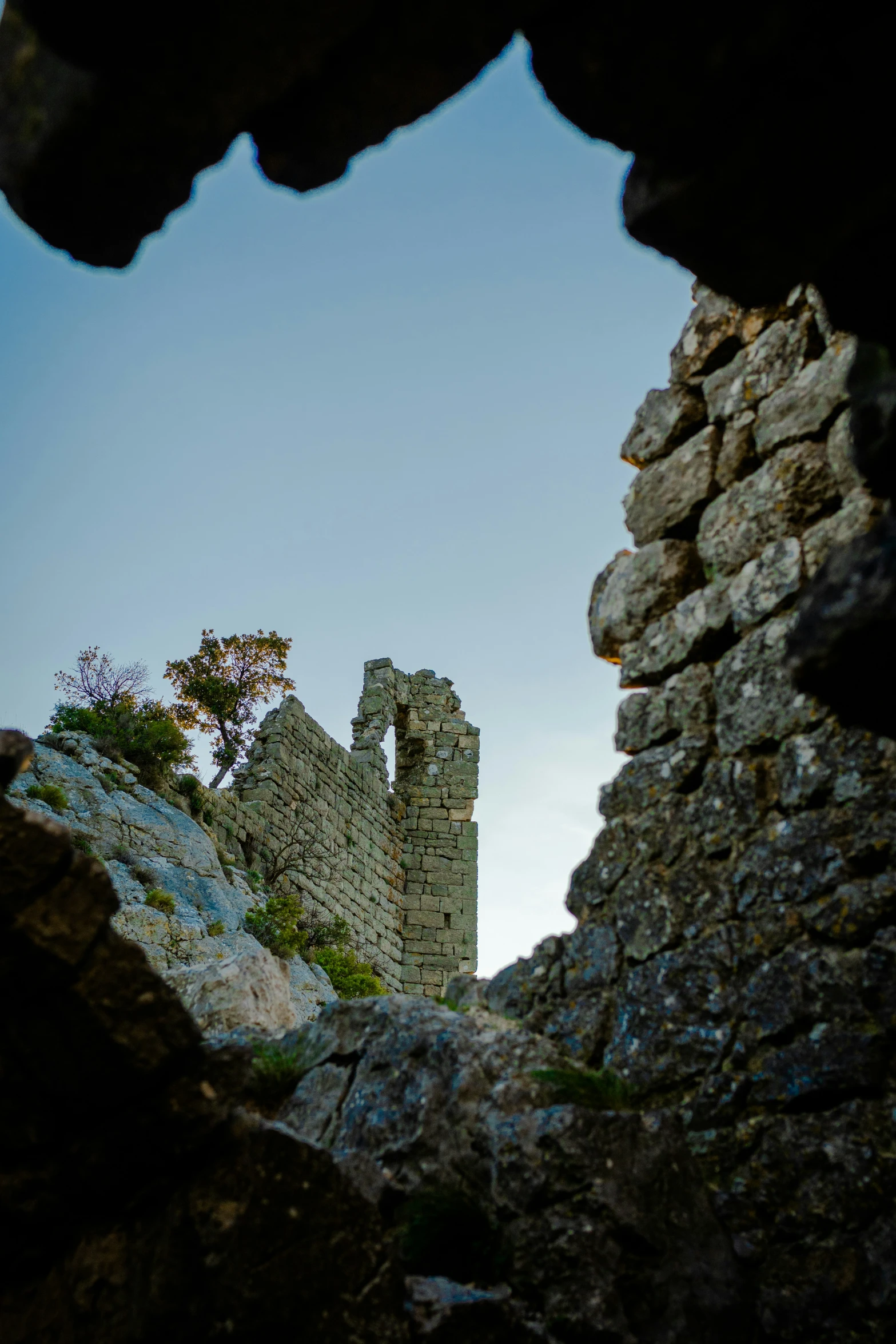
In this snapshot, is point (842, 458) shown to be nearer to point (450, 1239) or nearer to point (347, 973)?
point (450, 1239)

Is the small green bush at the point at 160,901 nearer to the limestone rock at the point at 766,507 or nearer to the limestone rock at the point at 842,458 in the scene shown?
the limestone rock at the point at 766,507

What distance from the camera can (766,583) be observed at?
13.5 ft

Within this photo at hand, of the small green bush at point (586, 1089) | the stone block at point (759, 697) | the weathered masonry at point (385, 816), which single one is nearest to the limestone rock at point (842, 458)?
the stone block at point (759, 697)

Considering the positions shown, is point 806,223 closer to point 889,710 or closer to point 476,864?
point 889,710

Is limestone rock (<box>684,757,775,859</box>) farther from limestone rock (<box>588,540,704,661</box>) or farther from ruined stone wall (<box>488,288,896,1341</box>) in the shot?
limestone rock (<box>588,540,704,661</box>)

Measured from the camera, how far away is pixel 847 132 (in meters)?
1.96

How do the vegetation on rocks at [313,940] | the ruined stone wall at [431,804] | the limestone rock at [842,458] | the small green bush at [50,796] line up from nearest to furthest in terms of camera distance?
the limestone rock at [842,458]
the small green bush at [50,796]
the vegetation on rocks at [313,940]
the ruined stone wall at [431,804]

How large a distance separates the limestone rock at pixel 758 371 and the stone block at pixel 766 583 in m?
0.74

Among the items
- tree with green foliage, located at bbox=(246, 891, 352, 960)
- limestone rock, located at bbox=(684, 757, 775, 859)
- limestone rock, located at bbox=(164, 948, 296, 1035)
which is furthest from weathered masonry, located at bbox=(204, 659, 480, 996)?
limestone rock, located at bbox=(684, 757, 775, 859)

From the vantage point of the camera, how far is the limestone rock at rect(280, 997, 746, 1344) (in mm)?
2949

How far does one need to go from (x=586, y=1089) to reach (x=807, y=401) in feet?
9.00

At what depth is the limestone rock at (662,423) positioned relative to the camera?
4.83 meters

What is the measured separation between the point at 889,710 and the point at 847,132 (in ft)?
3.75

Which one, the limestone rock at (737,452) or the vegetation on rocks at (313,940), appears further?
the vegetation on rocks at (313,940)
